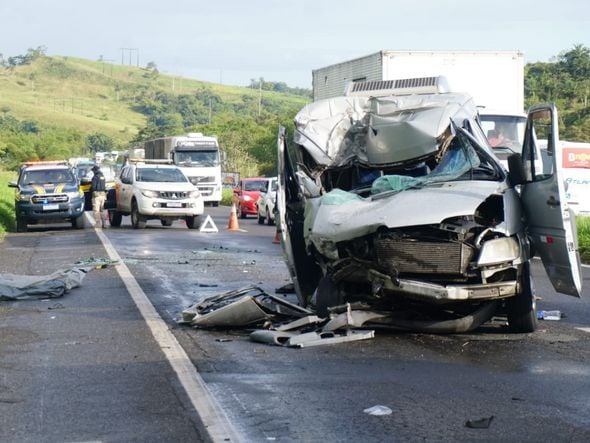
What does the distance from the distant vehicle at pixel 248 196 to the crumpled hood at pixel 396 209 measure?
92.7ft

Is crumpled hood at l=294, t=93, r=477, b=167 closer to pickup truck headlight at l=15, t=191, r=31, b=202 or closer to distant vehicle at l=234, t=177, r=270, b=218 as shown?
pickup truck headlight at l=15, t=191, r=31, b=202

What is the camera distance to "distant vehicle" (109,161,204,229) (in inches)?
1152

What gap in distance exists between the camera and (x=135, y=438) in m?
6.18

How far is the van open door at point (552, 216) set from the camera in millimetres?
9406

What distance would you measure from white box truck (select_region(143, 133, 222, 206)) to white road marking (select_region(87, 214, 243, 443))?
34.7 m

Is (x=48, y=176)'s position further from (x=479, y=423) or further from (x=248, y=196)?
(x=479, y=423)

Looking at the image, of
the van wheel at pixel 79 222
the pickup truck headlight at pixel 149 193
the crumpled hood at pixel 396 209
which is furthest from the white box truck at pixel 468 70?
the crumpled hood at pixel 396 209

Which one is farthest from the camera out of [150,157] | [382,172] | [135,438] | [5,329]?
[150,157]

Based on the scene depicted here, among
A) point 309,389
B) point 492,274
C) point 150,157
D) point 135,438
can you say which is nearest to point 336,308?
point 492,274

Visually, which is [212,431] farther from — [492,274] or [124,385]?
[492,274]

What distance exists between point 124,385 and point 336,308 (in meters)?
2.86

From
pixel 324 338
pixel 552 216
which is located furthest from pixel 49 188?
pixel 552 216

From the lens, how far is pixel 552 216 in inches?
373

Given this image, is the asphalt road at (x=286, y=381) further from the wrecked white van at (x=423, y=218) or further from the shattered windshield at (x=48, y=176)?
the shattered windshield at (x=48, y=176)
